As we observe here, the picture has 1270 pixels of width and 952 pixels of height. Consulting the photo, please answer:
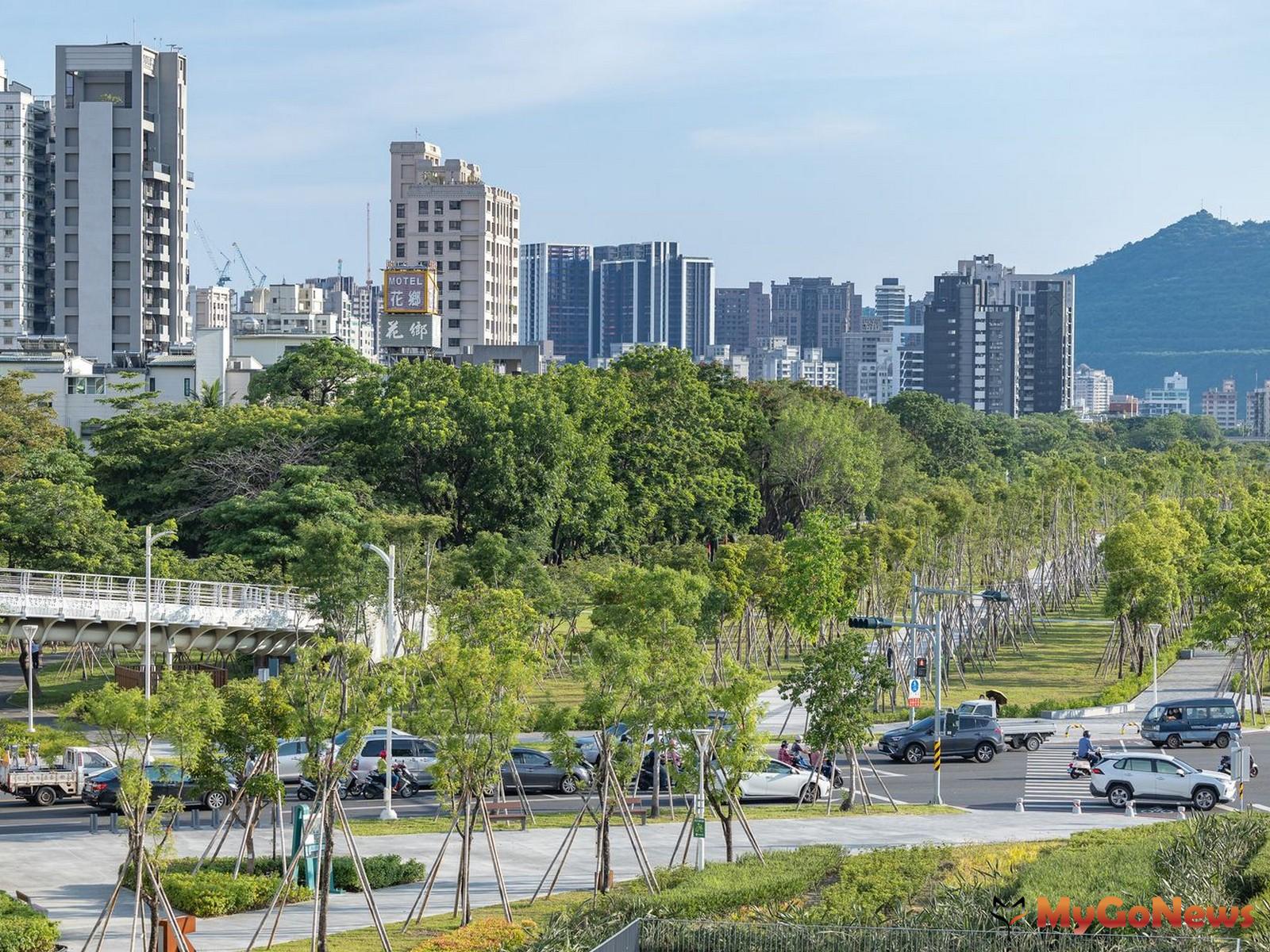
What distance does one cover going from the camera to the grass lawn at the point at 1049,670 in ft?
198

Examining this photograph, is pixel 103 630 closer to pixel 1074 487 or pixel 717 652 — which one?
pixel 717 652

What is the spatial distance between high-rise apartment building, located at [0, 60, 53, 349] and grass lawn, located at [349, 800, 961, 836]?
113 metres

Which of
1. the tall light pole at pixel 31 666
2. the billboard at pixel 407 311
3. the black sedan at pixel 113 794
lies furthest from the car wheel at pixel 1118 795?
the billboard at pixel 407 311

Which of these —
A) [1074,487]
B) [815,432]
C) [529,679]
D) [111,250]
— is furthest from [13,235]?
[529,679]

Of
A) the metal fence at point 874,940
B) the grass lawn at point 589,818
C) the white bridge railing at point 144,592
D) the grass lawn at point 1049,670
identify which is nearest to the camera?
the metal fence at point 874,940

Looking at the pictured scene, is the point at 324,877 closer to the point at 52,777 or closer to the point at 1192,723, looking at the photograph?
the point at 52,777

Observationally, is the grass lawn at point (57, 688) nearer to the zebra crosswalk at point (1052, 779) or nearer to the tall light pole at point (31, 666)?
the tall light pole at point (31, 666)

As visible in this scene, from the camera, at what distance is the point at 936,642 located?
47.4 m

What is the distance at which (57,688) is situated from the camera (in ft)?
195

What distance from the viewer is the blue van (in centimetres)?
4978

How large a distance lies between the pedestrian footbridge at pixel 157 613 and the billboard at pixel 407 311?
78.1 meters

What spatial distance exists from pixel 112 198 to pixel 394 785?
9687 centimetres

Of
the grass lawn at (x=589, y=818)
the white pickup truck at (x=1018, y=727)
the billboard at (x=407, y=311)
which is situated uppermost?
the billboard at (x=407, y=311)

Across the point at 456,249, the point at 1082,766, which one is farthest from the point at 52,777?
the point at 456,249
